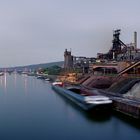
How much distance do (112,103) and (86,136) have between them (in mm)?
16372

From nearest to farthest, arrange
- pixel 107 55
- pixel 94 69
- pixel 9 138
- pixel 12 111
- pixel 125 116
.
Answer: pixel 9 138, pixel 125 116, pixel 12 111, pixel 94 69, pixel 107 55

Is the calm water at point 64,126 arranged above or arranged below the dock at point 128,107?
below

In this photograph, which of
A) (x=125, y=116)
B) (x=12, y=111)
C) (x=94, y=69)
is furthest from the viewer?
(x=94, y=69)

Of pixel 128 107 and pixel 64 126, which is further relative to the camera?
pixel 128 107

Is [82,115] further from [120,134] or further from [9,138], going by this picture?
[9,138]

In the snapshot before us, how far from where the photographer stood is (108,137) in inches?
1538

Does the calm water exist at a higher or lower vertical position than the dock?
lower

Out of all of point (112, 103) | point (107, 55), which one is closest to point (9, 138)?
point (112, 103)

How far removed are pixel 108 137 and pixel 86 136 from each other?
8.33 feet

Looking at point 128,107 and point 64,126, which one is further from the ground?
point 128,107

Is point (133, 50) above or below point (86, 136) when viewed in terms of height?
above

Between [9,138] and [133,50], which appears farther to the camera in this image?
[133,50]

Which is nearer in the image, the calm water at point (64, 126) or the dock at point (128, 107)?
the calm water at point (64, 126)

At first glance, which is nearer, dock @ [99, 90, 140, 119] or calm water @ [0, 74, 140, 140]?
calm water @ [0, 74, 140, 140]
